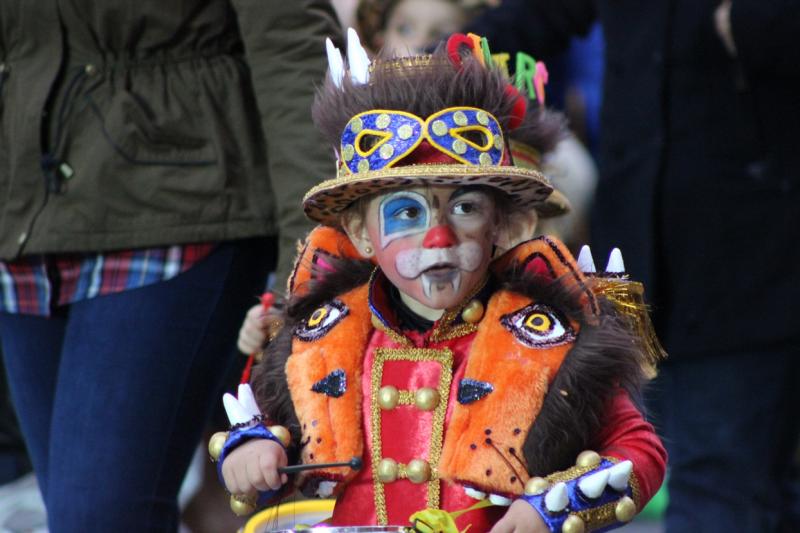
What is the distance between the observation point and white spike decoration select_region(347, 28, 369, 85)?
11.0 ft

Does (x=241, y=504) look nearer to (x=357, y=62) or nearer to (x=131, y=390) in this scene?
(x=131, y=390)

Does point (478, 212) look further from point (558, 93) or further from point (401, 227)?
point (558, 93)

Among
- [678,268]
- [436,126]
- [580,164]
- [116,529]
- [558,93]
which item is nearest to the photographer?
[436,126]

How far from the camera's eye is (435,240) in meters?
3.15

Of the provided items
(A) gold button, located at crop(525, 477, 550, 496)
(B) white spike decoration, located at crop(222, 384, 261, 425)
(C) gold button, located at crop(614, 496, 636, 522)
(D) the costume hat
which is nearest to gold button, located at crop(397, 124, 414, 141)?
(D) the costume hat

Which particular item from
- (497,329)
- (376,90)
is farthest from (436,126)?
(497,329)

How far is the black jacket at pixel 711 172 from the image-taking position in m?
4.75

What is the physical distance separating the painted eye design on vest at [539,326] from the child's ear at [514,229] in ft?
0.71

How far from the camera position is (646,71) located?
493cm

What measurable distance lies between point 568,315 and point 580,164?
2.18 m

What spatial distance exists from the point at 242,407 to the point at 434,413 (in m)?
0.41

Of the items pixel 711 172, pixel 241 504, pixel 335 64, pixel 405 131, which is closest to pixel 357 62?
pixel 335 64

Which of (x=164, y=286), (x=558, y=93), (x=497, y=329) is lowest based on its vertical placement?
(x=558, y=93)

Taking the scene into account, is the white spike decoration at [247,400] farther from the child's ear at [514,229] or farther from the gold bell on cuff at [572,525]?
the gold bell on cuff at [572,525]
